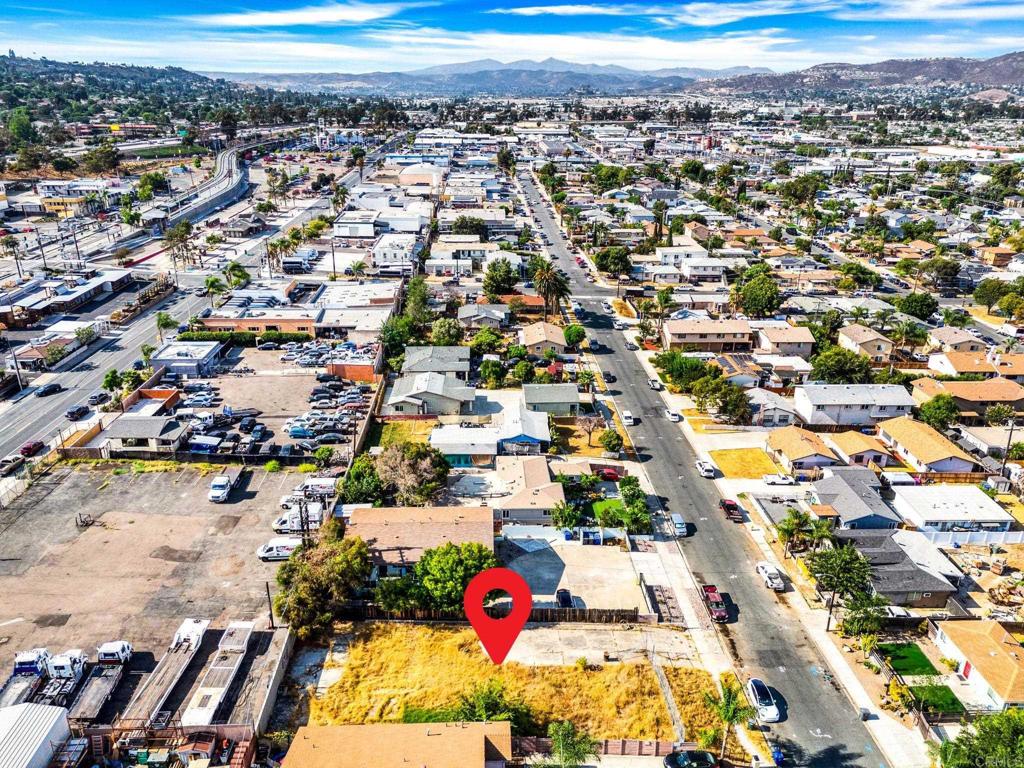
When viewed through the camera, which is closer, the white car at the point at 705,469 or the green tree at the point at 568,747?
the green tree at the point at 568,747

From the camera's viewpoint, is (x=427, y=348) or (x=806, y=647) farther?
(x=427, y=348)

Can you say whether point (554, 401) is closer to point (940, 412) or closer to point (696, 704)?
point (696, 704)

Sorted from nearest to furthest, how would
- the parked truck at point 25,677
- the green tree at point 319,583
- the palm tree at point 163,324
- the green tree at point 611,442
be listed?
the parked truck at point 25,677 → the green tree at point 319,583 → the green tree at point 611,442 → the palm tree at point 163,324

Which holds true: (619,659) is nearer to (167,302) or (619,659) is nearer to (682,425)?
(682,425)

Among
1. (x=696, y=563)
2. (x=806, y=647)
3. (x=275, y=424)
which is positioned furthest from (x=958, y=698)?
(x=275, y=424)

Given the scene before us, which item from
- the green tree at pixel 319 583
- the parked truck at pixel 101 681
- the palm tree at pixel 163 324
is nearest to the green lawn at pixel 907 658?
the green tree at pixel 319 583

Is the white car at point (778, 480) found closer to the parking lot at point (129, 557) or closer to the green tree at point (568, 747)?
the green tree at point (568, 747)

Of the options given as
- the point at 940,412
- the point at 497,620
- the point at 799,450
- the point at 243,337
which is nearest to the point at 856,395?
the point at 940,412
